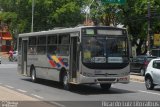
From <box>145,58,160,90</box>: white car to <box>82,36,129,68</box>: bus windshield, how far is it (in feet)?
6.57

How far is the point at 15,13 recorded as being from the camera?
80.7m

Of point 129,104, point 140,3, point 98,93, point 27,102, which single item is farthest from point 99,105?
point 140,3

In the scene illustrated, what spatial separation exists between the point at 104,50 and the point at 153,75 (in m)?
3.25

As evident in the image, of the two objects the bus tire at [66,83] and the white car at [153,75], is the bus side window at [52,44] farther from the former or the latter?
the white car at [153,75]

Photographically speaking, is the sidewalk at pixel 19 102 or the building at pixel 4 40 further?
the building at pixel 4 40

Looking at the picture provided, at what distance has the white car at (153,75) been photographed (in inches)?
836

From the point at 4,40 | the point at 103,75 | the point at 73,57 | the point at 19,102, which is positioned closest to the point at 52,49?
the point at 73,57

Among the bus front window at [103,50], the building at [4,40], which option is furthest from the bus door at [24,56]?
the building at [4,40]

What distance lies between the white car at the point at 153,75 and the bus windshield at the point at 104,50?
200 cm

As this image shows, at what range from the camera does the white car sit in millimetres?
21234

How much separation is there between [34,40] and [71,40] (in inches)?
224

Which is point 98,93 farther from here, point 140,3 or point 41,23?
point 41,23

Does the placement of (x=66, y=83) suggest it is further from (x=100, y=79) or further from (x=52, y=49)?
(x=52, y=49)

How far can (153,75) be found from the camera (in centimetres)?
2158
